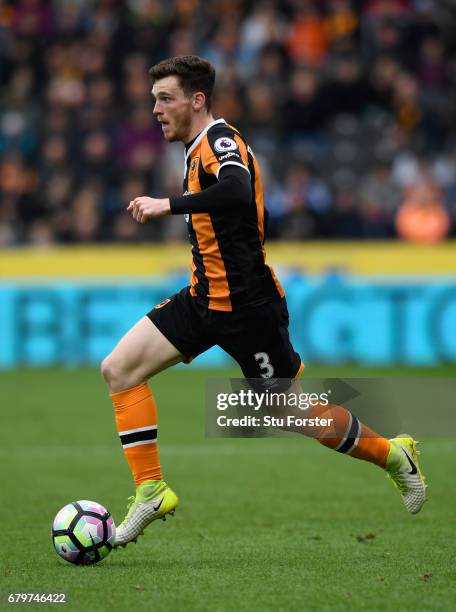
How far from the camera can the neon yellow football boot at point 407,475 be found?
5793mm

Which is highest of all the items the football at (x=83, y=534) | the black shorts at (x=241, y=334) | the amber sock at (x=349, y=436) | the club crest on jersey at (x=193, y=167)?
the club crest on jersey at (x=193, y=167)

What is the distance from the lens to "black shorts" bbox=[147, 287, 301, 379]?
559 centimetres

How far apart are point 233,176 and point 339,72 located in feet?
37.7

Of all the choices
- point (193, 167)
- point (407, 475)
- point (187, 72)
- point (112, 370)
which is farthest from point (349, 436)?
point (187, 72)

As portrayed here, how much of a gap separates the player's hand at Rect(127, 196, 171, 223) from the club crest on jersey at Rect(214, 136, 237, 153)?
39cm

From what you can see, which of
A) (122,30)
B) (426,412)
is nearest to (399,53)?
(122,30)

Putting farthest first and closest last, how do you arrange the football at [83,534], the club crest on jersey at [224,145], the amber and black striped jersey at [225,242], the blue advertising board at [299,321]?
1. the blue advertising board at [299,321]
2. the amber and black striped jersey at [225,242]
3. the club crest on jersey at [224,145]
4. the football at [83,534]

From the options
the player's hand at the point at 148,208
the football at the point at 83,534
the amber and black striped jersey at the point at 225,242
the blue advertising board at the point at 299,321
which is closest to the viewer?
the player's hand at the point at 148,208

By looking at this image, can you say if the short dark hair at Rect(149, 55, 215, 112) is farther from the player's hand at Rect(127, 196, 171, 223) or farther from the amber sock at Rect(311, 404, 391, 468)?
the amber sock at Rect(311, 404, 391, 468)

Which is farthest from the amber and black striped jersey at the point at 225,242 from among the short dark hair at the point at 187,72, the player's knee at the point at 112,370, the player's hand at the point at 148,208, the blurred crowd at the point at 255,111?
the blurred crowd at the point at 255,111

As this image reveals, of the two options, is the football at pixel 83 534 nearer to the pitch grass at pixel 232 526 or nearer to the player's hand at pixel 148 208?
the pitch grass at pixel 232 526

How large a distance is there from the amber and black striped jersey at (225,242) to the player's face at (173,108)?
87 mm

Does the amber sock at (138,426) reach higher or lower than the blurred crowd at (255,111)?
lower

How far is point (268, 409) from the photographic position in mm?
5617
